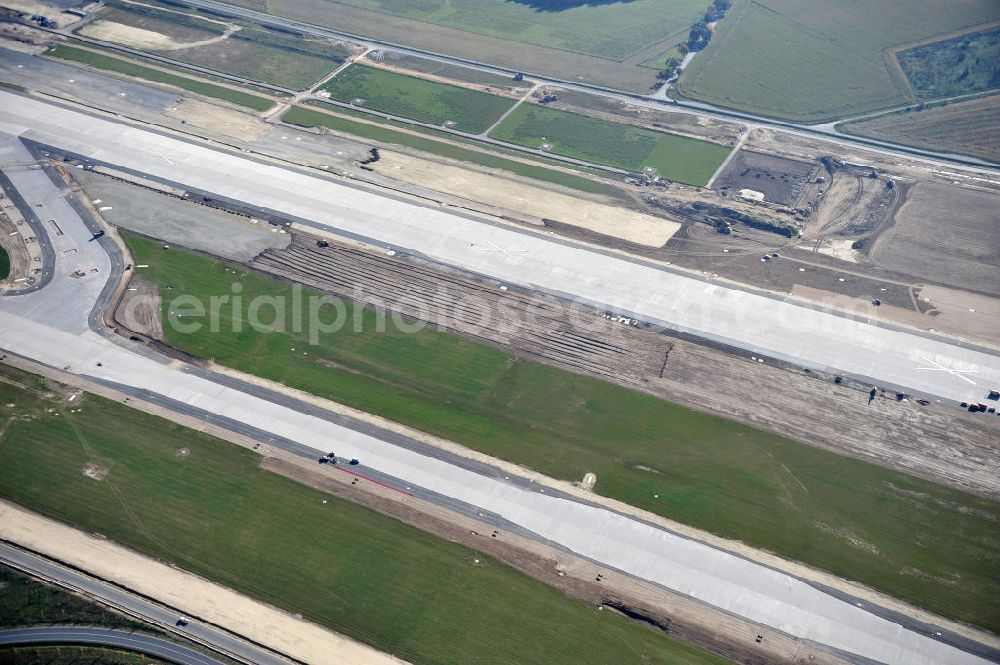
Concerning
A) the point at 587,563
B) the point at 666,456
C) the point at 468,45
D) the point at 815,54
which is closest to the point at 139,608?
the point at 587,563

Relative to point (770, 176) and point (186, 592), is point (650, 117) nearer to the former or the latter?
point (770, 176)

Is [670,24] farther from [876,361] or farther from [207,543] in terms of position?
[207,543]

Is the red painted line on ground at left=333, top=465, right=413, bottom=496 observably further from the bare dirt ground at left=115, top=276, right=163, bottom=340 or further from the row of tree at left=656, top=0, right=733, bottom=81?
the row of tree at left=656, top=0, right=733, bottom=81

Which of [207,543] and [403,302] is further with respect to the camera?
[403,302]

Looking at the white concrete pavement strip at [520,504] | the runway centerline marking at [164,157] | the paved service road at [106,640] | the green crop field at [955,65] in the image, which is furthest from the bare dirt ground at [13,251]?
the green crop field at [955,65]

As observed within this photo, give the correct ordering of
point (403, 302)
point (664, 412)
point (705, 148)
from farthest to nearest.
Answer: point (705, 148) < point (403, 302) < point (664, 412)

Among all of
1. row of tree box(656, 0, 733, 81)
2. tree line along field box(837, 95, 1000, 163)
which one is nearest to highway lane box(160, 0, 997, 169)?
tree line along field box(837, 95, 1000, 163)

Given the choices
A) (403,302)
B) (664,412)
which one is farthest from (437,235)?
(664,412)
